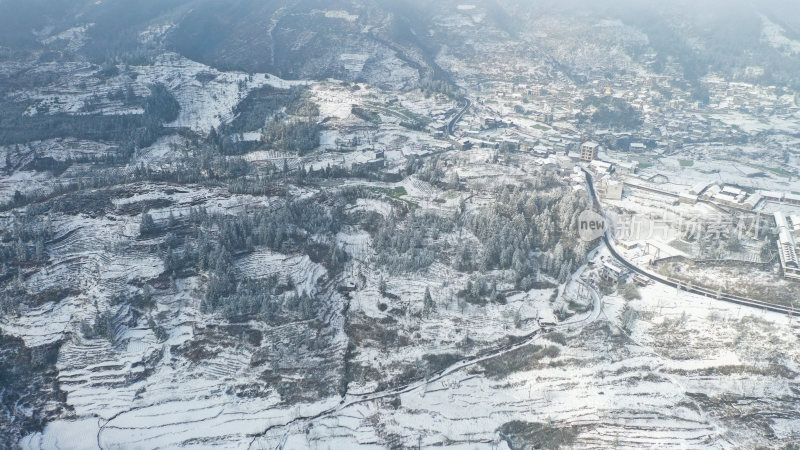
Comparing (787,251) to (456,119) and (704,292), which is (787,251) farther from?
(456,119)

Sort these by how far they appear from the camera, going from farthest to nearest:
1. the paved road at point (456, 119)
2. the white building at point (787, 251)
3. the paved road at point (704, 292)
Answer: the paved road at point (456, 119)
the white building at point (787, 251)
the paved road at point (704, 292)

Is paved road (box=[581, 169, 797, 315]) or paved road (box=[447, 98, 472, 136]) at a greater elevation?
paved road (box=[447, 98, 472, 136])

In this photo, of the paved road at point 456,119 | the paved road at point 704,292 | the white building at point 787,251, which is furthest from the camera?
the paved road at point 456,119

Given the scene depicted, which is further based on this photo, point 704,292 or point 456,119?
point 456,119

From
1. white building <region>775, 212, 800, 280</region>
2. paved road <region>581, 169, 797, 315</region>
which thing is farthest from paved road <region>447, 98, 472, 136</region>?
white building <region>775, 212, 800, 280</region>

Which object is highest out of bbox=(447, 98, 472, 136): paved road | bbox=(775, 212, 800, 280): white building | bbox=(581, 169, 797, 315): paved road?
bbox=(447, 98, 472, 136): paved road

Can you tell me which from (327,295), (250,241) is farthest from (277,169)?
(327,295)

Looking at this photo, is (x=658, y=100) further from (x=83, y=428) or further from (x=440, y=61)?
(x=83, y=428)

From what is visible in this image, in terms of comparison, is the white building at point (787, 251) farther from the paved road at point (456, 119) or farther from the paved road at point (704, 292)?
the paved road at point (456, 119)

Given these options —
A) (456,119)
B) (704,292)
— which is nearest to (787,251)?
(704,292)

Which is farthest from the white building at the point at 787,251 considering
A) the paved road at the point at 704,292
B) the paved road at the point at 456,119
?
the paved road at the point at 456,119

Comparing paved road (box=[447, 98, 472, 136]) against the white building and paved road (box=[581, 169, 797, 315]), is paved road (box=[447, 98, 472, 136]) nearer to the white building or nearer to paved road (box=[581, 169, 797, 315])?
paved road (box=[581, 169, 797, 315])

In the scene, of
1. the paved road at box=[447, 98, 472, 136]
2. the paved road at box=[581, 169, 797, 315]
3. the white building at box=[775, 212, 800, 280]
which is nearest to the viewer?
the paved road at box=[581, 169, 797, 315]
